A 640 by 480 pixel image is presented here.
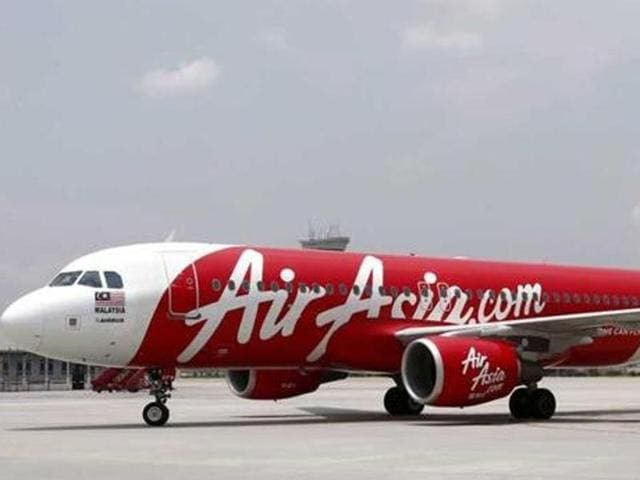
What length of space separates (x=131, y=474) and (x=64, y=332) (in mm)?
10111

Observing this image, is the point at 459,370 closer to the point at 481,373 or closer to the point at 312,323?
the point at 481,373

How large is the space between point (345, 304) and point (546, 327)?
4.43m

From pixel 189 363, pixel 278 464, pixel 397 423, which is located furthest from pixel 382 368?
pixel 278 464

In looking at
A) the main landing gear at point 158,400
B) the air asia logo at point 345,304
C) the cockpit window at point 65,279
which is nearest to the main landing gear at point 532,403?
the air asia logo at point 345,304

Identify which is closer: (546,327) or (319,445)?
(319,445)

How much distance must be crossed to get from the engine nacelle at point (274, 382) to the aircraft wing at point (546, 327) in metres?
2.50

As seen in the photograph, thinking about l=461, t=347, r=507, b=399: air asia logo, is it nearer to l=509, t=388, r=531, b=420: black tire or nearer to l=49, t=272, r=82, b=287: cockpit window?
l=509, t=388, r=531, b=420: black tire

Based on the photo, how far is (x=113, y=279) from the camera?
25562 millimetres

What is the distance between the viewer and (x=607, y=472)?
1522 centimetres

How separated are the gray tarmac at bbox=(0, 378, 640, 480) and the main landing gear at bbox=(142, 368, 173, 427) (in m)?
0.51

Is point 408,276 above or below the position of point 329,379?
above

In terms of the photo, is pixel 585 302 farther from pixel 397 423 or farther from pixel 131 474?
pixel 131 474

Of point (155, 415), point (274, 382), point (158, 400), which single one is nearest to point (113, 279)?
point (158, 400)

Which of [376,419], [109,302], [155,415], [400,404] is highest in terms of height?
[109,302]
